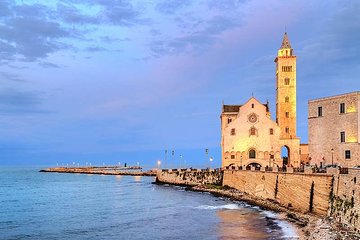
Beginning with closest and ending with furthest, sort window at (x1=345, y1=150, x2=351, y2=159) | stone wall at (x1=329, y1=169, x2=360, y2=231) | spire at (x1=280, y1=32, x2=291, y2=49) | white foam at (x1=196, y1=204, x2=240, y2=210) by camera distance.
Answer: stone wall at (x1=329, y1=169, x2=360, y2=231) < white foam at (x1=196, y1=204, x2=240, y2=210) < window at (x1=345, y1=150, x2=351, y2=159) < spire at (x1=280, y1=32, x2=291, y2=49)

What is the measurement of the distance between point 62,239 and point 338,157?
39.9m

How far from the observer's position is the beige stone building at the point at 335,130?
59.9 meters

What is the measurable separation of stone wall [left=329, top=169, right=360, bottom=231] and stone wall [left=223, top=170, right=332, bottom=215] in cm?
166

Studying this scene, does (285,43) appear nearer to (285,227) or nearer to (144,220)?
(144,220)

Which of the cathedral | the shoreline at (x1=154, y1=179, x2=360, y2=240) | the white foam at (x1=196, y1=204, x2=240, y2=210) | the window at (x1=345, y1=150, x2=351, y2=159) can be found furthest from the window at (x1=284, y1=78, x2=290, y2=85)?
the white foam at (x1=196, y1=204, x2=240, y2=210)

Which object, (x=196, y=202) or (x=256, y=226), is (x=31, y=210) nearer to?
(x=196, y=202)

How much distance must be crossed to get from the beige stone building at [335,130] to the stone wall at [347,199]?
2027 cm

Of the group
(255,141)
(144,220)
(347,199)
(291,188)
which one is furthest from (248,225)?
(255,141)

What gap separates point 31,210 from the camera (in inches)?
2562

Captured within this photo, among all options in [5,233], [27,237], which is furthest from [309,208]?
[5,233]

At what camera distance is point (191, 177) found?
96.7 m

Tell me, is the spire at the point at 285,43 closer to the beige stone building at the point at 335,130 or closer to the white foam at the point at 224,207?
the beige stone building at the point at 335,130

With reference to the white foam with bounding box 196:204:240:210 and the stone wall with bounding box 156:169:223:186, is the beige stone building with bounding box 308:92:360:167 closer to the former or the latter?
the white foam with bounding box 196:204:240:210

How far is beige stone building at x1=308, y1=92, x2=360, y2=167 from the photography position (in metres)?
59.9
